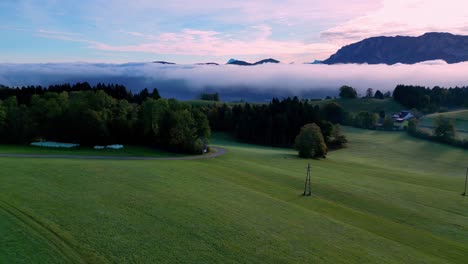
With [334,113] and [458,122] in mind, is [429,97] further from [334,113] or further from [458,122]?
[334,113]

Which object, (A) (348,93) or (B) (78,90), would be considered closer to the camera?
(B) (78,90)

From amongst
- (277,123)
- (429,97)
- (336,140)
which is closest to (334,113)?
(336,140)

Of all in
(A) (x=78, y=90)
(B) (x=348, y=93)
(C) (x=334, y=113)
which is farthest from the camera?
(B) (x=348, y=93)

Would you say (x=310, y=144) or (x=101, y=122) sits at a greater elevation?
(x=101, y=122)

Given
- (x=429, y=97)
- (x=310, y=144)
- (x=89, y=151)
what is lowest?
(x=89, y=151)

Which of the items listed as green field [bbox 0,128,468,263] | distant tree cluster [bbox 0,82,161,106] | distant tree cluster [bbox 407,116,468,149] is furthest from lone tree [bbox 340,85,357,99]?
green field [bbox 0,128,468,263]

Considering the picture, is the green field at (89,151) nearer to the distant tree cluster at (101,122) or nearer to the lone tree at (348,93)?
the distant tree cluster at (101,122)

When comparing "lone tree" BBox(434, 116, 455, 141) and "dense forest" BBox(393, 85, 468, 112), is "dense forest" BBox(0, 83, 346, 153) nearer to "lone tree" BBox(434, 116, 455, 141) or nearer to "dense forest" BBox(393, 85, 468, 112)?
"lone tree" BBox(434, 116, 455, 141)

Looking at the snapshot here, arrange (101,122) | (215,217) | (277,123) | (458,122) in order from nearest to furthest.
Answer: (215,217) → (101,122) → (277,123) → (458,122)

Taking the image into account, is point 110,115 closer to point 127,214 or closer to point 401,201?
point 127,214
